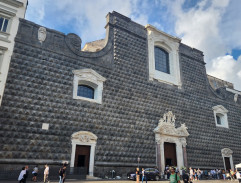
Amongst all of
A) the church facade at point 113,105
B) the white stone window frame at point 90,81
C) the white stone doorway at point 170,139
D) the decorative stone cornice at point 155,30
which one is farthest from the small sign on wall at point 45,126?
the decorative stone cornice at point 155,30

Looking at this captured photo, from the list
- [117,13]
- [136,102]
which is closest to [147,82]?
[136,102]

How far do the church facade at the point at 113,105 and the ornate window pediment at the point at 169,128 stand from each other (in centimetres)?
8

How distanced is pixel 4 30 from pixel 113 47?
24.0 ft

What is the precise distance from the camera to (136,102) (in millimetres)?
15531

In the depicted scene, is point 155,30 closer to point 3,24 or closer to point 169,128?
point 169,128

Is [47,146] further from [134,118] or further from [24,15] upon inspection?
[24,15]

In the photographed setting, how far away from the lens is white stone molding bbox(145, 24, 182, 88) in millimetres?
17891

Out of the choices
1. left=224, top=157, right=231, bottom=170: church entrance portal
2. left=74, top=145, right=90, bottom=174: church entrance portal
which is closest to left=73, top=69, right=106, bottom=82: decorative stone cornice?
left=74, top=145, right=90, bottom=174: church entrance portal

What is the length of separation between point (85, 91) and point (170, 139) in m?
7.68

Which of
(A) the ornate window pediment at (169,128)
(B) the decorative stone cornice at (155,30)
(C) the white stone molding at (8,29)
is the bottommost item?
(A) the ornate window pediment at (169,128)

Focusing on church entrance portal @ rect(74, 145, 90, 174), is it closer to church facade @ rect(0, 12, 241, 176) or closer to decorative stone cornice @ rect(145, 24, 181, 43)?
church facade @ rect(0, 12, 241, 176)

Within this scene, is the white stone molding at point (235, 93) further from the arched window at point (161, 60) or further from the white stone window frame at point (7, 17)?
the white stone window frame at point (7, 17)

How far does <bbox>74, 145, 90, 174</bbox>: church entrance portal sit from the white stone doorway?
17.8 feet

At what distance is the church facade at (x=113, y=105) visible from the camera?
11.3 meters
